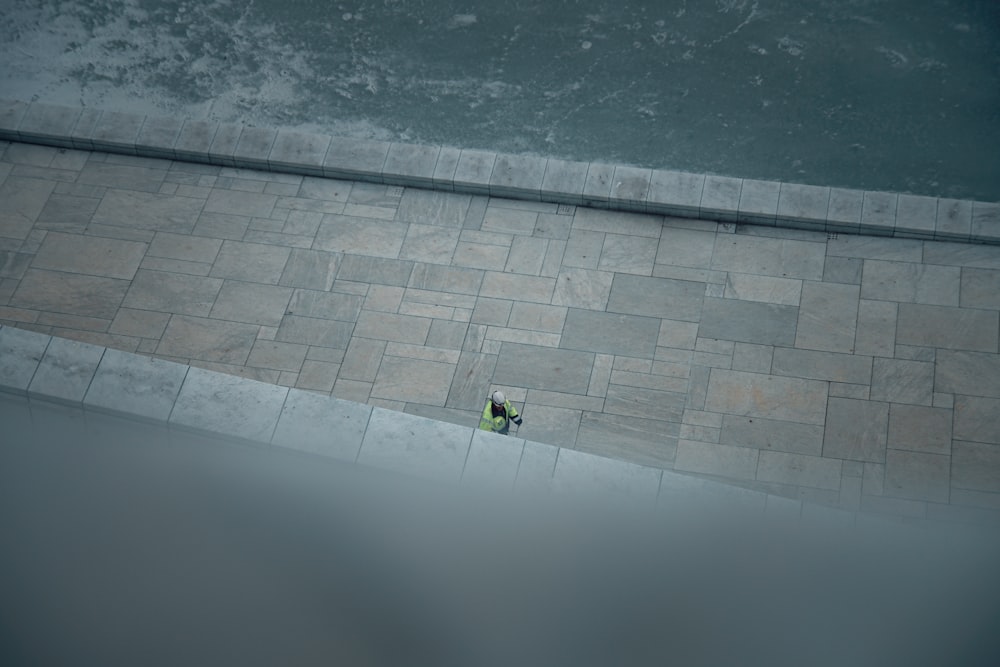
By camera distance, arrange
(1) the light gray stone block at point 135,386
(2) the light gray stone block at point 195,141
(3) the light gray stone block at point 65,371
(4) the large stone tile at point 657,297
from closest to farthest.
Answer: (1) the light gray stone block at point 135,386
(3) the light gray stone block at point 65,371
(4) the large stone tile at point 657,297
(2) the light gray stone block at point 195,141

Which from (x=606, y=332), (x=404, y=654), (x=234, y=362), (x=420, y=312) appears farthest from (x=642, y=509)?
(x=234, y=362)

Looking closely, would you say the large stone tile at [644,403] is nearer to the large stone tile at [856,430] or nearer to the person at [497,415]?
the person at [497,415]

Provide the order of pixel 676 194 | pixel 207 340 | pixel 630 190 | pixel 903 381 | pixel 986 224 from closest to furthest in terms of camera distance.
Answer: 1. pixel 903 381
2. pixel 986 224
3. pixel 207 340
4. pixel 676 194
5. pixel 630 190

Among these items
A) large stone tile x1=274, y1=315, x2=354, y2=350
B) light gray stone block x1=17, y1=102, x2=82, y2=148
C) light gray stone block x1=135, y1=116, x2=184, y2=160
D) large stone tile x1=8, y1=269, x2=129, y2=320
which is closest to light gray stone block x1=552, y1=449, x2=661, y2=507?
large stone tile x1=274, y1=315, x2=354, y2=350

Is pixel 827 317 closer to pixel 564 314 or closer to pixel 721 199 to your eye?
pixel 721 199

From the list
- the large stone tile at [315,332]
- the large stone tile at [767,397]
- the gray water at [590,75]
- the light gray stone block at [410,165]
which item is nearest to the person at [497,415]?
the large stone tile at [767,397]

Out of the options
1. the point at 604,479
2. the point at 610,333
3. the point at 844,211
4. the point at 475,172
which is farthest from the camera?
the point at 475,172

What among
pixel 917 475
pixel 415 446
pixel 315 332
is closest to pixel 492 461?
pixel 415 446
